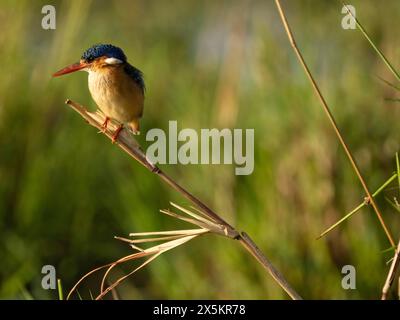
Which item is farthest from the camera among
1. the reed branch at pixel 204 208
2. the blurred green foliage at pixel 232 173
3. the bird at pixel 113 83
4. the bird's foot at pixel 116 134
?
the blurred green foliage at pixel 232 173

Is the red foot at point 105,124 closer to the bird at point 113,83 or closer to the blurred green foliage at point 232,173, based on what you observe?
the bird at point 113,83

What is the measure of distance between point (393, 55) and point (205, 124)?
2.57 ft

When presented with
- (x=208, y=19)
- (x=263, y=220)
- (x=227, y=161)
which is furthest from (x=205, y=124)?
(x=208, y=19)

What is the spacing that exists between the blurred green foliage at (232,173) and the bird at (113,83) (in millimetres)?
961

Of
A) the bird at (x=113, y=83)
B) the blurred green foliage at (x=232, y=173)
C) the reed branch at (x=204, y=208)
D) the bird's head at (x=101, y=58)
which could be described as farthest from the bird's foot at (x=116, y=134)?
the blurred green foliage at (x=232, y=173)

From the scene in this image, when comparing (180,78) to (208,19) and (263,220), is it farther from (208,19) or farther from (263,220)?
(208,19)

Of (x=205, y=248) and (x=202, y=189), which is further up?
(x=202, y=189)

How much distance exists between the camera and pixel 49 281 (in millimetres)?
2730

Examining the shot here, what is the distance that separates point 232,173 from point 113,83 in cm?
116

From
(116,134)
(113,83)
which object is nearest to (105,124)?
(116,134)

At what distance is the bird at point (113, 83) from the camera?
68.5 inches

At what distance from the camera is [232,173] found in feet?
9.55

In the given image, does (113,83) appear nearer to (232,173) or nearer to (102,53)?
(102,53)

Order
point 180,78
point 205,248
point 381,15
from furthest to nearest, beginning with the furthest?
point 180,78, point 381,15, point 205,248
